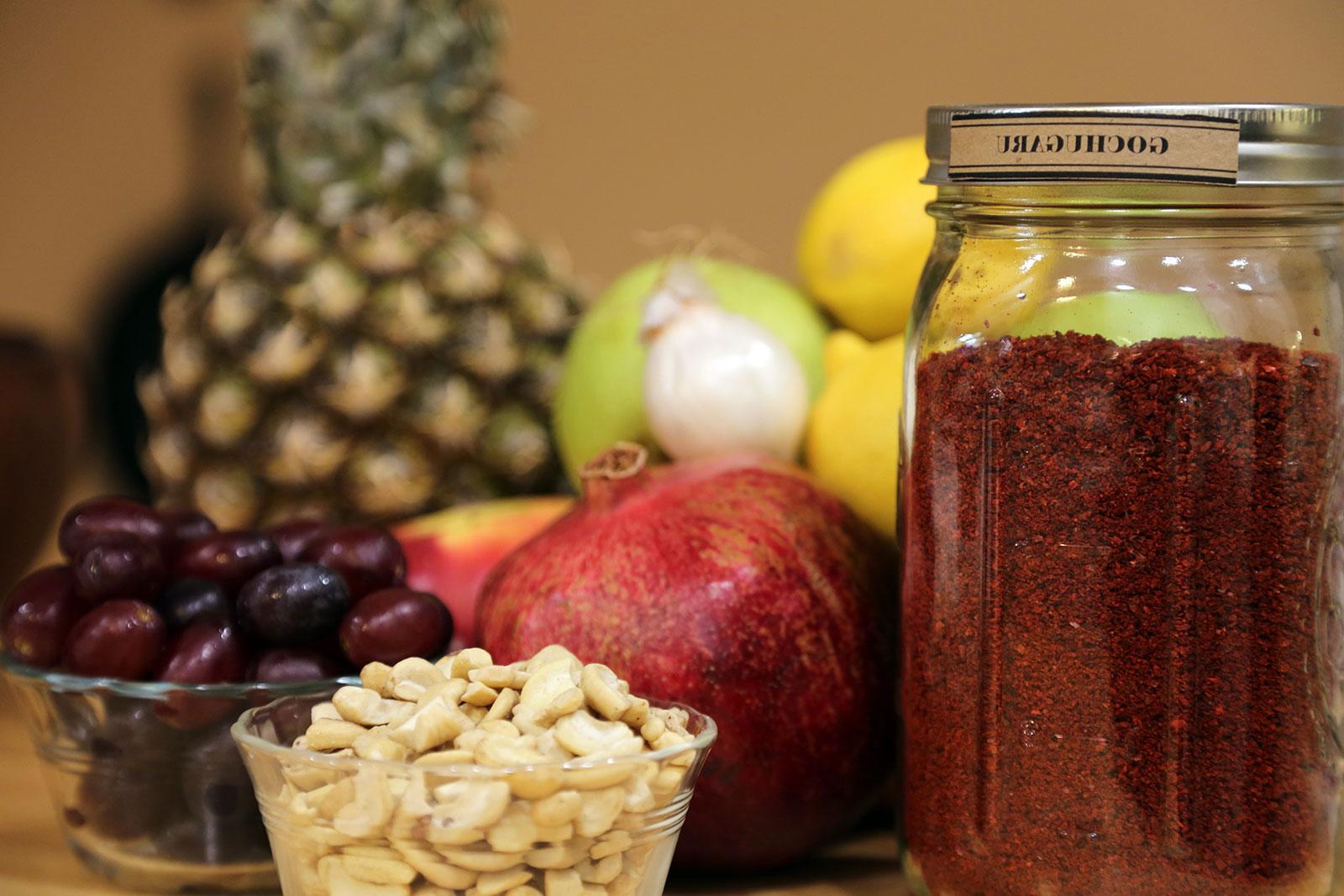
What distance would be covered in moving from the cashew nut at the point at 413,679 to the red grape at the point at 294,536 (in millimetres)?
115

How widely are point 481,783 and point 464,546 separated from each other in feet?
1.10

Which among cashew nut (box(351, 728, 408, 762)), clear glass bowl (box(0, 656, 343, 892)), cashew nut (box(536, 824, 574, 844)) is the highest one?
cashew nut (box(351, 728, 408, 762))

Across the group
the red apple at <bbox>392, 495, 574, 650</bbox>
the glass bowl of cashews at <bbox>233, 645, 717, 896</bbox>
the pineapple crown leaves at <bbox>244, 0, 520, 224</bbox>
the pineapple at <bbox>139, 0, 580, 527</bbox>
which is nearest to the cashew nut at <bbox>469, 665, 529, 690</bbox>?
the glass bowl of cashews at <bbox>233, 645, 717, 896</bbox>

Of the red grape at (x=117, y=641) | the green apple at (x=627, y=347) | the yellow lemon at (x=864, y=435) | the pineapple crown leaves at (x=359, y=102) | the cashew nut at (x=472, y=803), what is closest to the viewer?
the cashew nut at (x=472, y=803)

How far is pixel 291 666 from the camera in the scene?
0.52m

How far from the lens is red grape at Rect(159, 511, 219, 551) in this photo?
577 millimetres

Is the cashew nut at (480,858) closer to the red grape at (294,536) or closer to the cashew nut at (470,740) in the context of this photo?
the cashew nut at (470,740)

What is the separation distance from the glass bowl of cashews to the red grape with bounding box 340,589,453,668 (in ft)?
0.17

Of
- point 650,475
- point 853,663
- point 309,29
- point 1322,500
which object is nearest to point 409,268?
point 309,29

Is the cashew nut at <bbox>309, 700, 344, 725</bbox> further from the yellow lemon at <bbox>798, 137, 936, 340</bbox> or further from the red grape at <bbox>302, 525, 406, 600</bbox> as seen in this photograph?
the yellow lemon at <bbox>798, 137, 936, 340</bbox>

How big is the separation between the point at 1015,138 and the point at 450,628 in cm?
27

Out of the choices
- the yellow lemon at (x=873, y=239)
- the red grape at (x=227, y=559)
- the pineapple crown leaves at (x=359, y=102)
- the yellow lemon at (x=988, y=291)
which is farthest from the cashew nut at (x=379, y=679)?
the pineapple crown leaves at (x=359, y=102)

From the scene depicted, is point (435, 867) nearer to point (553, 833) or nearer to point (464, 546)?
point (553, 833)

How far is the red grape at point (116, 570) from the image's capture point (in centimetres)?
53
